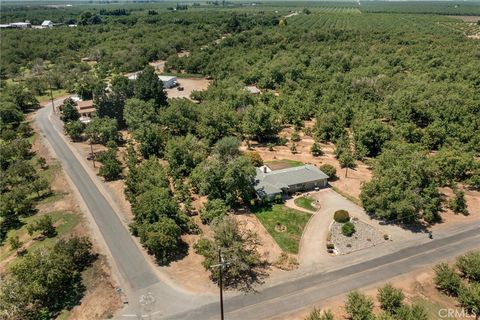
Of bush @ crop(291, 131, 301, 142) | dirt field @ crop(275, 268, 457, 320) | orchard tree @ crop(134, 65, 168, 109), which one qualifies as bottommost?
dirt field @ crop(275, 268, 457, 320)

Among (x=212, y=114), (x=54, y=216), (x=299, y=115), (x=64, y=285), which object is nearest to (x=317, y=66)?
(x=299, y=115)

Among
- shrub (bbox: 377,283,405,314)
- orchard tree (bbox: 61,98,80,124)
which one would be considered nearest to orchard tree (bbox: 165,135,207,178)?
shrub (bbox: 377,283,405,314)

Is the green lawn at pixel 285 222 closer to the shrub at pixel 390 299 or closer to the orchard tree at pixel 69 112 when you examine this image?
the shrub at pixel 390 299

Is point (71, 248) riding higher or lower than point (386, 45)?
lower

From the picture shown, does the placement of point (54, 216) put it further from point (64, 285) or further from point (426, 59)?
point (426, 59)

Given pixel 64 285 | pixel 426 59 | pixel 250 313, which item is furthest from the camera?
pixel 426 59

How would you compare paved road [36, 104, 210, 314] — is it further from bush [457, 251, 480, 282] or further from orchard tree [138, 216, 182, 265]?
bush [457, 251, 480, 282]
